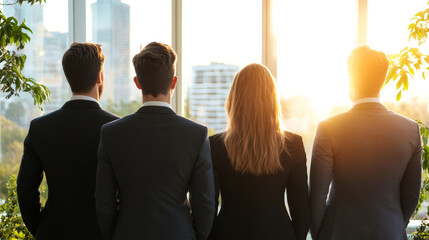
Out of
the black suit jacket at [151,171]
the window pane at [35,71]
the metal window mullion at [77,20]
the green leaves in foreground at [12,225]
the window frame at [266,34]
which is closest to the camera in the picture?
the black suit jacket at [151,171]

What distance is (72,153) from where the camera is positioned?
1.82 metres

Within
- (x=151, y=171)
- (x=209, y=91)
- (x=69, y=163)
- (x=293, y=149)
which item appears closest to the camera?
(x=151, y=171)

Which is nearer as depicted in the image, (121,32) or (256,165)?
(256,165)

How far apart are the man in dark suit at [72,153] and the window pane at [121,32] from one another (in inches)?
76.4

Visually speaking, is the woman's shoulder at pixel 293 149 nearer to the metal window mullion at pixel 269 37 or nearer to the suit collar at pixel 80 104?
the suit collar at pixel 80 104

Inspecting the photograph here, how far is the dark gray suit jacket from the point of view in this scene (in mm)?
1938

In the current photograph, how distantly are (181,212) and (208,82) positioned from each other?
2.29m

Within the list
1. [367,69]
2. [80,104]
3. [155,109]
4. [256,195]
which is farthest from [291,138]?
[80,104]

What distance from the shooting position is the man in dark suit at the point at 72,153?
1.82 metres

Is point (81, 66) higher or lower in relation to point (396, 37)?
lower

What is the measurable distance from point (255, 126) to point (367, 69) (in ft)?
1.80

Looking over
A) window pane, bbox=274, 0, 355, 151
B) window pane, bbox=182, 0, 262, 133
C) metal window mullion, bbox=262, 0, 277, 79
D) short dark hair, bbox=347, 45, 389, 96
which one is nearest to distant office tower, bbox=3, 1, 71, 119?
window pane, bbox=182, 0, 262, 133

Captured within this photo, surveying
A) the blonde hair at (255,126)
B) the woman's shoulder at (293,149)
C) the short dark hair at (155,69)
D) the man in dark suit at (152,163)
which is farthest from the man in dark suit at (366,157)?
the short dark hair at (155,69)

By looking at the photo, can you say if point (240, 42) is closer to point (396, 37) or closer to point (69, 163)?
point (396, 37)
